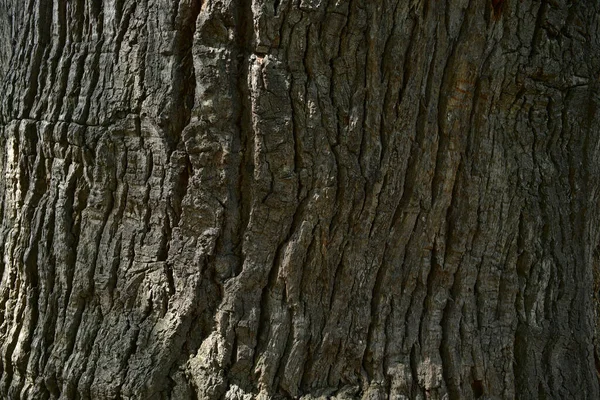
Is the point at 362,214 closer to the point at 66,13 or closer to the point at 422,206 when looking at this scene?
the point at 422,206

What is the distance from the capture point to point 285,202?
6.79 feet

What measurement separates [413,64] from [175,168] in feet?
2.87

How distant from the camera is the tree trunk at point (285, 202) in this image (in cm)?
207

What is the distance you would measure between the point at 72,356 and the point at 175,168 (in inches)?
29.3

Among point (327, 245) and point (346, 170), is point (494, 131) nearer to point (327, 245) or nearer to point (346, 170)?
point (346, 170)

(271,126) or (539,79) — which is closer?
(271,126)

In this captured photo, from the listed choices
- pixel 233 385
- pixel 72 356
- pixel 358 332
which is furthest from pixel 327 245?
pixel 72 356

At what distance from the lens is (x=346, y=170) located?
82.3 inches

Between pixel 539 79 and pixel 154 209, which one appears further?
pixel 539 79

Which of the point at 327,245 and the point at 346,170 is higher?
the point at 346,170

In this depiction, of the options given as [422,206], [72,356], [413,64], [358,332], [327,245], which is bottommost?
[72,356]

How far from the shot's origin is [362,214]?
2113 mm

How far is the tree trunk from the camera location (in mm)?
2068

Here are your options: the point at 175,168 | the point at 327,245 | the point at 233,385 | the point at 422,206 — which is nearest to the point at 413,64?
the point at 422,206
